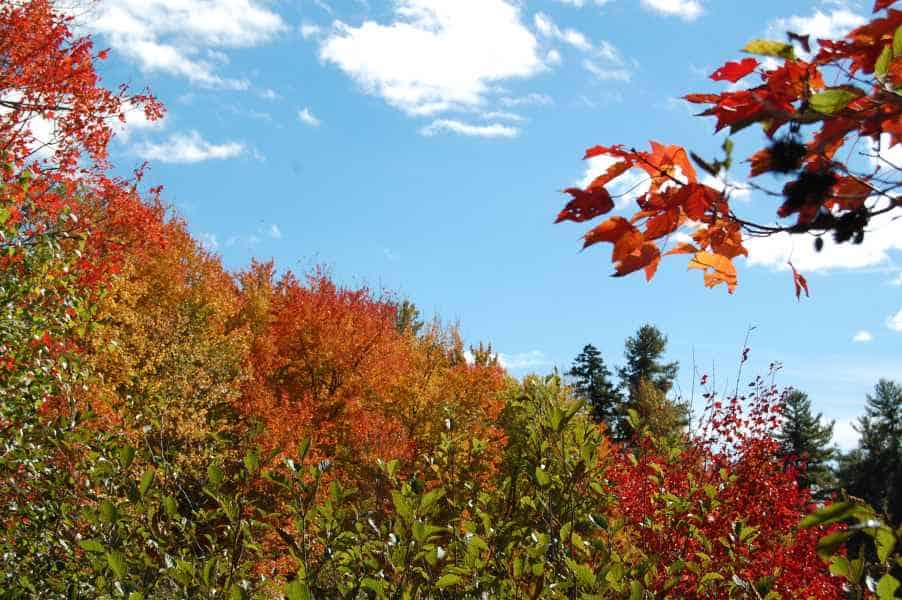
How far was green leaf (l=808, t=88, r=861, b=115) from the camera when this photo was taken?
122 centimetres

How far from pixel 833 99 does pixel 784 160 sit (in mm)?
209

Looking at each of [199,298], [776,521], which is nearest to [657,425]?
[199,298]

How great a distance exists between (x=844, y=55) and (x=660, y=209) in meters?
0.48

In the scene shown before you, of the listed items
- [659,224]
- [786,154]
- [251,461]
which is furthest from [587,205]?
[251,461]

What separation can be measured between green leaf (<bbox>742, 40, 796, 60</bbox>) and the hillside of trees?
0.81ft

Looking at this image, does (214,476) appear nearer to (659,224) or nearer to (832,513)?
(659,224)

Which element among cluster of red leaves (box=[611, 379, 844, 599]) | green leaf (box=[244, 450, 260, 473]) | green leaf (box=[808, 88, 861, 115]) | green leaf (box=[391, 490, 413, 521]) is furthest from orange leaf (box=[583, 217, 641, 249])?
cluster of red leaves (box=[611, 379, 844, 599])

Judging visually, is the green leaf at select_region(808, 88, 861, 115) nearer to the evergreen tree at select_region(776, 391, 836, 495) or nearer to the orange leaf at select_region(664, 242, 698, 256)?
the orange leaf at select_region(664, 242, 698, 256)

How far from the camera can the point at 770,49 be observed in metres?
1.36

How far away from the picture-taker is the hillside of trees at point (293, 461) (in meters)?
2.82

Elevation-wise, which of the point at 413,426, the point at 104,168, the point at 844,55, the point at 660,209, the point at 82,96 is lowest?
the point at 660,209

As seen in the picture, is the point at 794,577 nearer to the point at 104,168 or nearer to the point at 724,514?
the point at 724,514

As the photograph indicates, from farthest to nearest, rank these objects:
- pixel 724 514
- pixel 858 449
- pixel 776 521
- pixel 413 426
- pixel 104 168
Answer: pixel 858 449
pixel 413 426
pixel 104 168
pixel 776 521
pixel 724 514

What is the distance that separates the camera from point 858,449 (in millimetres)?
46219
